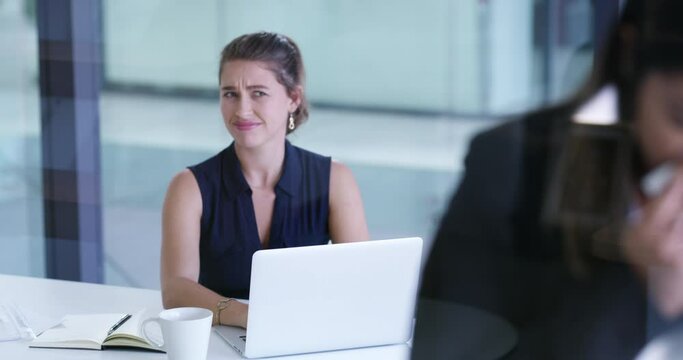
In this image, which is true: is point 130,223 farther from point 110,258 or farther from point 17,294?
point 17,294

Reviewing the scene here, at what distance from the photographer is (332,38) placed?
2840 millimetres

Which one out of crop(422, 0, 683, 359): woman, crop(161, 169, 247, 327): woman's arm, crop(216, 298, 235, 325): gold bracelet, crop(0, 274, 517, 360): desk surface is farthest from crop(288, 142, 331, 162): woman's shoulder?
crop(422, 0, 683, 359): woman

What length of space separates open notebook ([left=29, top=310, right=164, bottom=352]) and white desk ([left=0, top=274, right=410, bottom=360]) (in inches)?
0.5

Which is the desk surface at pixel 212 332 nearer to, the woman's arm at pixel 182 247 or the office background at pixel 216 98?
the woman's arm at pixel 182 247

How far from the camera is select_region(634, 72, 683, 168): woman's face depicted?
1.38 feet

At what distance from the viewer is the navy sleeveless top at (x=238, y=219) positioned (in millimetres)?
2285

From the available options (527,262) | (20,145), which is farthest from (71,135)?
(527,262)

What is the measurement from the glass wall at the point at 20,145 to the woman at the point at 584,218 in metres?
2.96

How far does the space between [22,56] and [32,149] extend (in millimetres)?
323

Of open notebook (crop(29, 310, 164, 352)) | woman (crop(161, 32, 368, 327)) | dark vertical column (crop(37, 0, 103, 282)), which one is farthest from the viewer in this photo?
dark vertical column (crop(37, 0, 103, 282))

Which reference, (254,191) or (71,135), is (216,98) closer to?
(71,135)

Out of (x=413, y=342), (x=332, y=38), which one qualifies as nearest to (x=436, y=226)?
(x=413, y=342)

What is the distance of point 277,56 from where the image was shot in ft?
8.07

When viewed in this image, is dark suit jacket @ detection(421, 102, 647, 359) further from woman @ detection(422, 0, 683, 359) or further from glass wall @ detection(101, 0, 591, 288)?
glass wall @ detection(101, 0, 591, 288)
